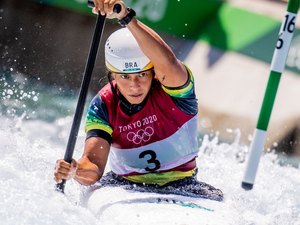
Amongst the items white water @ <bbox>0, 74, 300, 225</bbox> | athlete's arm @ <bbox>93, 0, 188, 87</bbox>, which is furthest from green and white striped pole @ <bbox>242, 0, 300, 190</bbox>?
athlete's arm @ <bbox>93, 0, 188, 87</bbox>

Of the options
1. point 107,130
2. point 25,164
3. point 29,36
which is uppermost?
point 107,130

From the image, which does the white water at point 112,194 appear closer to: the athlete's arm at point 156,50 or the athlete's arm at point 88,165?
the athlete's arm at point 88,165

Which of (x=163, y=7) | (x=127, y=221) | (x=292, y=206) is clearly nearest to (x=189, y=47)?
(x=163, y=7)

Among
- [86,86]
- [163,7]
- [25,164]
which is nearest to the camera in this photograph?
[86,86]

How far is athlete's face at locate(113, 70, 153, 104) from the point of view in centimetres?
458

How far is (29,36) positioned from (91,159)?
5746 millimetres

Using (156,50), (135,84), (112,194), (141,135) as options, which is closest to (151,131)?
(141,135)

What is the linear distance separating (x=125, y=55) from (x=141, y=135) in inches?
18.5

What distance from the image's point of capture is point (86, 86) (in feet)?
15.0

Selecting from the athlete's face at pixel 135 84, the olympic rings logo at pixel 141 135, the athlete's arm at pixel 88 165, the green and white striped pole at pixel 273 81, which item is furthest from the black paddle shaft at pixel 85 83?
the green and white striped pole at pixel 273 81

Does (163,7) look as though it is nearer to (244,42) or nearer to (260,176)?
(244,42)

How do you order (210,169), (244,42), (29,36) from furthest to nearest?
(29,36) → (244,42) → (210,169)

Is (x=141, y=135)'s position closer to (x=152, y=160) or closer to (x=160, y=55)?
(x=152, y=160)

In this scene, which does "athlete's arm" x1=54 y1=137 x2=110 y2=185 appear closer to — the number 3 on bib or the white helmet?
the number 3 on bib
